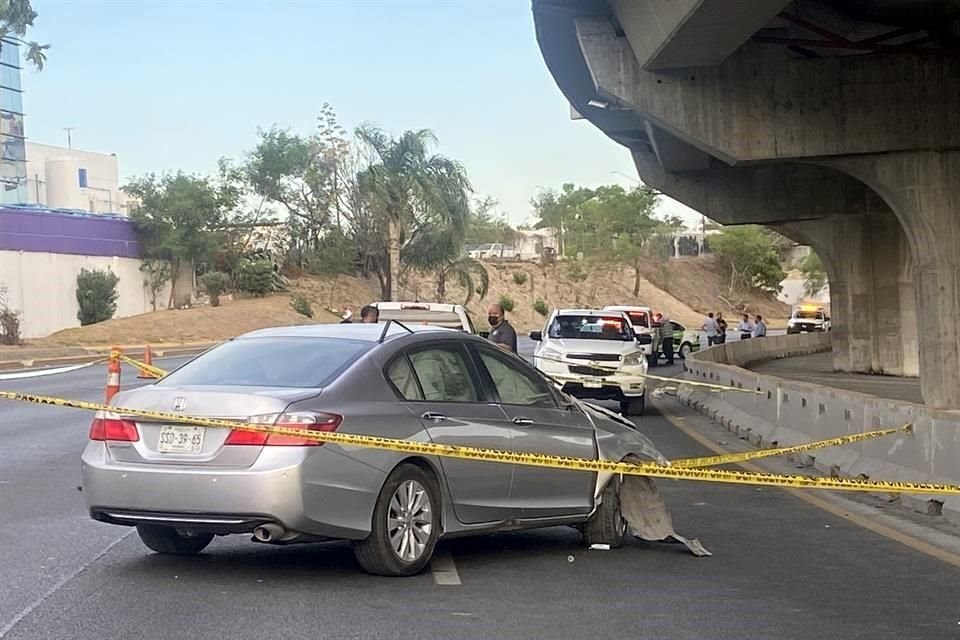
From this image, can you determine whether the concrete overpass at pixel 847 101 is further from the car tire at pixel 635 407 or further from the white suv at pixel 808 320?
the white suv at pixel 808 320

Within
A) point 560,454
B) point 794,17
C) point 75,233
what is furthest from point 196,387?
point 75,233

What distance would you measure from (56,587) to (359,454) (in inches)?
75.9

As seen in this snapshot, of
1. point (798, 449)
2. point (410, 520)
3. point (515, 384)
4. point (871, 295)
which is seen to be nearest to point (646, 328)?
point (871, 295)

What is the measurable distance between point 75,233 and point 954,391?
48.6 meters

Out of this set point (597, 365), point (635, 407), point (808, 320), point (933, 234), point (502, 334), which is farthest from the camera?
point (808, 320)

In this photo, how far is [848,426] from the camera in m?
14.3

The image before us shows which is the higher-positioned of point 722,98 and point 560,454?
point 722,98

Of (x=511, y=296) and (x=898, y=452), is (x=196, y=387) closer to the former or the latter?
(x=898, y=452)

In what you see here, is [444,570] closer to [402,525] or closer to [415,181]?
[402,525]

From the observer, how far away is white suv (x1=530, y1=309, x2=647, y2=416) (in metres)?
23.0

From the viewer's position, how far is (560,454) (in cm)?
956

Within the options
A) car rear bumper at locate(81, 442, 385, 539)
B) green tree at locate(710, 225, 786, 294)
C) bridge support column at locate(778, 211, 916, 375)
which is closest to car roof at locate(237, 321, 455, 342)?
car rear bumper at locate(81, 442, 385, 539)

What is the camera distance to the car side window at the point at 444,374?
897cm

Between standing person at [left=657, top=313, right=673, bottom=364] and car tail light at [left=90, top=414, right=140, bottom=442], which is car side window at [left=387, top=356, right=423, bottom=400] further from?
standing person at [left=657, top=313, right=673, bottom=364]
